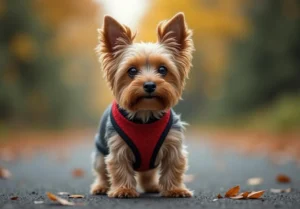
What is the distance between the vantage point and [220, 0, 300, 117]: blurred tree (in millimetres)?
20766

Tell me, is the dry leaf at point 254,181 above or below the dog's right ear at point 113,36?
below

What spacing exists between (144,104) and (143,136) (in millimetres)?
372

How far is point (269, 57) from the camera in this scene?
21.5 metres

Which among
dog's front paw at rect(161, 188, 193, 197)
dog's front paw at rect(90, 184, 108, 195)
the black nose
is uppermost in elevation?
the black nose

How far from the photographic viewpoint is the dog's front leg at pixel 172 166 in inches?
212

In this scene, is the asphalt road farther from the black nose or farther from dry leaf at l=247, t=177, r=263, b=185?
the black nose

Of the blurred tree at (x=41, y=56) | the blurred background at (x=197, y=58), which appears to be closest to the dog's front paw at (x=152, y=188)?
the blurred background at (x=197, y=58)

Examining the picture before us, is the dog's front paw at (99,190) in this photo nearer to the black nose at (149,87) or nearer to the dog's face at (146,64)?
the dog's face at (146,64)

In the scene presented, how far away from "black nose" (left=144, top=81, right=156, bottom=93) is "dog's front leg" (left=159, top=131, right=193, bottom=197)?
0.63 metres

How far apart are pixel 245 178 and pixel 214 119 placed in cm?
2115

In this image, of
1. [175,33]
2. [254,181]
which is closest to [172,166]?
[175,33]

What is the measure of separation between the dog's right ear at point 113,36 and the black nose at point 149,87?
67cm

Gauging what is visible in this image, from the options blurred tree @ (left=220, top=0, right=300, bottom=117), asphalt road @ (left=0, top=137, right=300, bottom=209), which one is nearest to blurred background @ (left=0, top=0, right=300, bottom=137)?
blurred tree @ (left=220, top=0, right=300, bottom=117)

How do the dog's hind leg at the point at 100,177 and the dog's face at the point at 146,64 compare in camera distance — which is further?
the dog's hind leg at the point at 100,177
